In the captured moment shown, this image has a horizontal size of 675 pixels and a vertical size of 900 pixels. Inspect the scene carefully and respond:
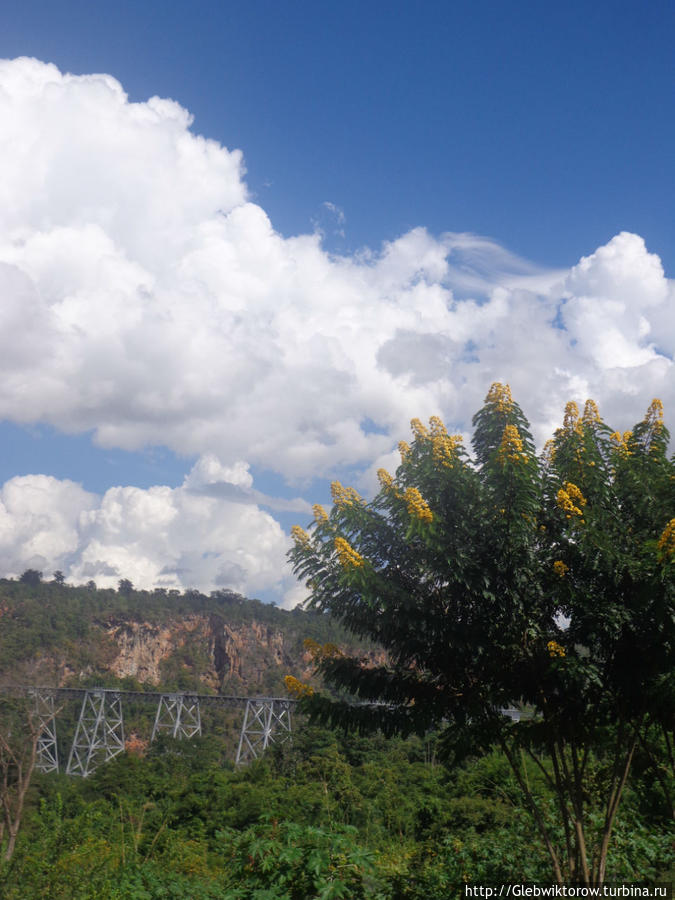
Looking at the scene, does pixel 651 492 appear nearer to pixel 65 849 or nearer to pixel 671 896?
pixel 671 896

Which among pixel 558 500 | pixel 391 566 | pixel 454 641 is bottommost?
pixel 454 641

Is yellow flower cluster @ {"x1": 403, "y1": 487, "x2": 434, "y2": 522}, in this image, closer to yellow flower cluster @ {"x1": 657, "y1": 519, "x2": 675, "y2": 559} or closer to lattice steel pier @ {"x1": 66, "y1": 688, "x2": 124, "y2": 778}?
yellow flower cluster @ {"x1": 657, "y1": 519, "x2": 675, "y2": 559}

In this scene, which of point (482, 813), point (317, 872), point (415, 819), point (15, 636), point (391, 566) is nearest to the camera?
→ point (317, 872)

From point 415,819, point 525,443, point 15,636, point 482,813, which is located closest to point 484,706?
point 525,443

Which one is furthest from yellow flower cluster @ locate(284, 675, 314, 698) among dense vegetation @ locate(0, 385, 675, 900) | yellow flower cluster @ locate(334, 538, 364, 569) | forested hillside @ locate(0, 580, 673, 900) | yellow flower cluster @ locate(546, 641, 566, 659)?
yellow flower cluster @ locate(546, 641, 566, 659)

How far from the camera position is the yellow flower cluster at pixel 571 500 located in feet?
20.0

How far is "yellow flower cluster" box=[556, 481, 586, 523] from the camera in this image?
6086 mm

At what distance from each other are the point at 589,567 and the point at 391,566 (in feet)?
6.06

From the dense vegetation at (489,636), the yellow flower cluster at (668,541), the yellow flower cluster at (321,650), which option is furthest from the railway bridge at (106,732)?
the yellow flower cluster at (668,541)

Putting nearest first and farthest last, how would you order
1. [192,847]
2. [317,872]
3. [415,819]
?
[317,872] < [192,847] < [415,819]

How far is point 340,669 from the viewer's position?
6.74 metres

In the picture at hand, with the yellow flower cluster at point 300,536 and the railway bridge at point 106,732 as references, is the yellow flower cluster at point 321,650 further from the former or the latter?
the railway bridge at point 106,732

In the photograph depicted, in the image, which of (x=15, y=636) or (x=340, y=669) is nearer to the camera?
(x=340, y=669)

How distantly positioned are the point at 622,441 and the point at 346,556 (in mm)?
3308
